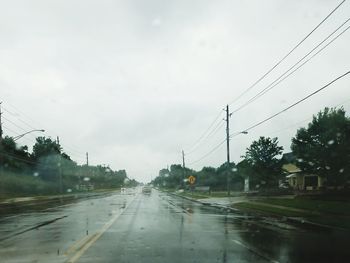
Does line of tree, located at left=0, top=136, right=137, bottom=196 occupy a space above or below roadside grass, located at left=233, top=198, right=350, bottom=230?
above

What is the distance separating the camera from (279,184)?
2827 inches

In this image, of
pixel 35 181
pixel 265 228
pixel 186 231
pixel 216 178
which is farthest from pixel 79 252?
pixel 216 178

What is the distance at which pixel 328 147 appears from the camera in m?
39.5

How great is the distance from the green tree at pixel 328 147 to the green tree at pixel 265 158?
56.7ft

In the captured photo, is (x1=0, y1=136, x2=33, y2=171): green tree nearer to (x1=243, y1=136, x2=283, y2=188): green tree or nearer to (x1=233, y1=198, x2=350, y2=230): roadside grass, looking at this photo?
(x1=243, y1=136, x2=283, y2=188): green tree

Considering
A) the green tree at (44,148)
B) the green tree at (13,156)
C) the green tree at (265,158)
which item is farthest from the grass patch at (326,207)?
the green tree at (44,148)

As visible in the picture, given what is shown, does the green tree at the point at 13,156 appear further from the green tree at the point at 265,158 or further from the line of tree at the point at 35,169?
the green tree at the point at 265,158

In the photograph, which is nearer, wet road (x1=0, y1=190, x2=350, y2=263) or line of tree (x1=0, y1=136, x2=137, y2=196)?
wet road (x1=0, y1=190, x2=350, y2=263)

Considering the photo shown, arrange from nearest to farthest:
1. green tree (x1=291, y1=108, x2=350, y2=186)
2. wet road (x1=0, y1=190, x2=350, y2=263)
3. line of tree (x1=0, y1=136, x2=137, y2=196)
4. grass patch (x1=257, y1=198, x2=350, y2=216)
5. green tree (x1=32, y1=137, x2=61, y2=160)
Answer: wet road (x1=0, y1=190, x2=350, y2=263), grass patch (x1=257, y1=198, x2=350, y2=216), green tree (x1=291, y1=108, x2=350, y2=186), line of tree (x1=0, y1=136, x2=137, y2=196), green tree (x1=32, y1=137, x2=61, y2=160)

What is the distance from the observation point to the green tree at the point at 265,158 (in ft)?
203

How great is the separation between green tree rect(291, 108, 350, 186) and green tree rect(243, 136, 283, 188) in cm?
1727

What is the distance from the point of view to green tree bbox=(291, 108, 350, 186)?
38.8 meters

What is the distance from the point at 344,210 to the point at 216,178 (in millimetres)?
91766

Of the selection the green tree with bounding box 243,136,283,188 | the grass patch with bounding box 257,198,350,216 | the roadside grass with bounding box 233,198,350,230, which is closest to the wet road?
the roadside grass with bounding box 233,198,350,230
